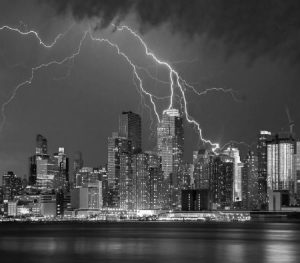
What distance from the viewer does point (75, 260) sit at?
59.2 m

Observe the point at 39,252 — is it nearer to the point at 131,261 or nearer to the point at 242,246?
the point at 131,261

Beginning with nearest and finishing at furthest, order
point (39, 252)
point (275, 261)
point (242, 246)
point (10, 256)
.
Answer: point (275, 261), point (10, 256), point (39, 252), point (242, 246)

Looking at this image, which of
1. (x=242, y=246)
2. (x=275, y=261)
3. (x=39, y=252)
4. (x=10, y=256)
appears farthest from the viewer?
(x=242, y=246)

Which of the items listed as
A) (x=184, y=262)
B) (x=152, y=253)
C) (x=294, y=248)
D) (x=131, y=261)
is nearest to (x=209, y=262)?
(x=184, y=262)

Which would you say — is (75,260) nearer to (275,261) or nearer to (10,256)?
(10,256)

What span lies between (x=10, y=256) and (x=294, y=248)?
29130 millimetres

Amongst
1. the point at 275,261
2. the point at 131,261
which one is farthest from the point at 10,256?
the point at 275,261

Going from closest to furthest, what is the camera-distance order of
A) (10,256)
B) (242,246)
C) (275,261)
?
Answer: (275,261) < (10,256) < (242,246)

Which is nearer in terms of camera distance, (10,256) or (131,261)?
(131,261)

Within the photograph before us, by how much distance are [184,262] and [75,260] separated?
9689 mm

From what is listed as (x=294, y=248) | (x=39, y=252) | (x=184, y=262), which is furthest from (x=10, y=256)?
(x=294, y=248)

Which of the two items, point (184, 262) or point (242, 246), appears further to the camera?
point (242, 246)

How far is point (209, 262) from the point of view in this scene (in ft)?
187

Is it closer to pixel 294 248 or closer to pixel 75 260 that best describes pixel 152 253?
pixel 75 260
